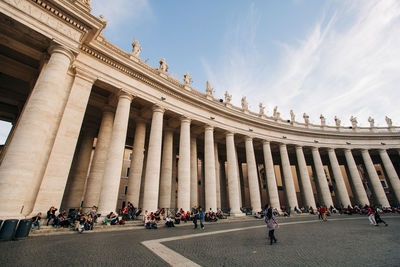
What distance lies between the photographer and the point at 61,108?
12992mm

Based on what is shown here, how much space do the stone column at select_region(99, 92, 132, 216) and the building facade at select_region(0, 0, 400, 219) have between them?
0.26 ft

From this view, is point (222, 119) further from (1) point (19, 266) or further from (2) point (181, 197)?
(1) point (19, 266)

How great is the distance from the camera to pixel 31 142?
377 inches

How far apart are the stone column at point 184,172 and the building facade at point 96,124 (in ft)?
0.37

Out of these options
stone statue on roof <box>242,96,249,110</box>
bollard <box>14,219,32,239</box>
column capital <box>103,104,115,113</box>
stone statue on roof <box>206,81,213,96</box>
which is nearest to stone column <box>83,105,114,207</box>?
column capital <box>103,104,115,113</box>

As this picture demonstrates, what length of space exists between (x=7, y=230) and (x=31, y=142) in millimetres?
4270

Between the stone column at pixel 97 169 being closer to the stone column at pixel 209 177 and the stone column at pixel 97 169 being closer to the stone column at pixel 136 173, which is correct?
the stone column at pixel 136 173

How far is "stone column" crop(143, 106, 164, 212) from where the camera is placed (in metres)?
16.1

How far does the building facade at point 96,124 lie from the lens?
1043 cm

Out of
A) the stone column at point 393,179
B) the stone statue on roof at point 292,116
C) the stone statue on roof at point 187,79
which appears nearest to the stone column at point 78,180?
the stone statue on roof at point 187,79

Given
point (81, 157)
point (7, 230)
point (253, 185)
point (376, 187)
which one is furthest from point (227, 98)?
point (376, 187)

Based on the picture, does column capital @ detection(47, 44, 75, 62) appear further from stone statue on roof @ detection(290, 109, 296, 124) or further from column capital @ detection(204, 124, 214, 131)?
stone statue on roof @ detection(290, 109, 296, 124)

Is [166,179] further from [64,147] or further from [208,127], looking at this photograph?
[64,147]

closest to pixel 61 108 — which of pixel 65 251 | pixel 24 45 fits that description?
pixel 24 45
